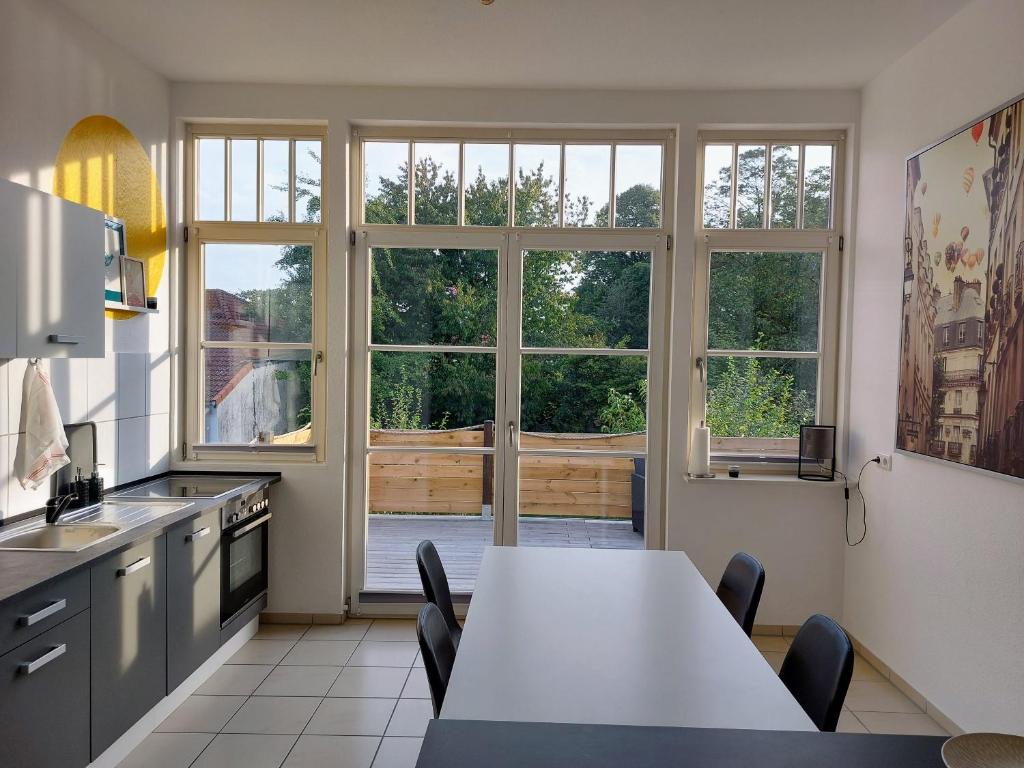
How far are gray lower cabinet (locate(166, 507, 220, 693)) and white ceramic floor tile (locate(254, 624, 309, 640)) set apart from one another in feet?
2.16

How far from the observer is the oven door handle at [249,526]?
388 centimetres

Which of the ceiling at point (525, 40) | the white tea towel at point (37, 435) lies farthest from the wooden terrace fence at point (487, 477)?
the ceiling at point (525, 40)

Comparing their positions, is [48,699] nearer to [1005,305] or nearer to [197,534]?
[197,534]

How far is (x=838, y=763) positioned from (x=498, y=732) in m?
0.66

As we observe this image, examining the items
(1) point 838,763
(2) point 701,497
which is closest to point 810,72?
(2) point 701,497

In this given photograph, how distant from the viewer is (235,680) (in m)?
3.73

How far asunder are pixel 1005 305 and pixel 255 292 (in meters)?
3.93

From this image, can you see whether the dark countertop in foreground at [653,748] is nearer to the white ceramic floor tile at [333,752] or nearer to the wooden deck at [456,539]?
the white ceramic floor tile at [333,752]

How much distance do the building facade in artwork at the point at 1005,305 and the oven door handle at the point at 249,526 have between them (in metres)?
3.53

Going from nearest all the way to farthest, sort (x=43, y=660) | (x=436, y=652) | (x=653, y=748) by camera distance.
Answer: (x=653, y=748) → (x=436, y=652) → (x=43, y=660)

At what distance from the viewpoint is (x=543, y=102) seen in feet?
14.4

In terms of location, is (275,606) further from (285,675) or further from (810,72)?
(810,72)

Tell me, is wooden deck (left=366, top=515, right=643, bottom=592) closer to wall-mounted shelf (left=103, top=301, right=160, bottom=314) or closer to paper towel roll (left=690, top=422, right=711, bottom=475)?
paper towel roll (left=690, top=422, right=711, bottom=475)

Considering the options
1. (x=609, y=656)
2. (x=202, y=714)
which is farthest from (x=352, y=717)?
(x=609, y=656)
